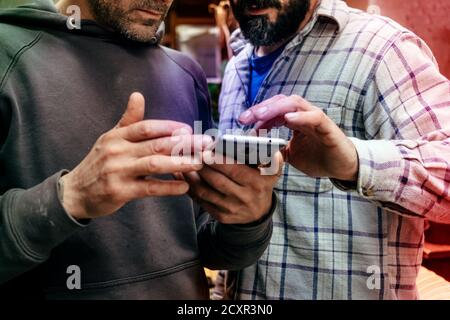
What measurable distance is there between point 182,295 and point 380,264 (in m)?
0.51

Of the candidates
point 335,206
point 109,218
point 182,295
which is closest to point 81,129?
point 109,218

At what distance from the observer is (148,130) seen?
0.54 meters

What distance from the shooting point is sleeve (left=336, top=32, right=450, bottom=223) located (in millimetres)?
848

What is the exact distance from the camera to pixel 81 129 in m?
0.77

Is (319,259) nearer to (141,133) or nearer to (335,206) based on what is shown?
(335,206)

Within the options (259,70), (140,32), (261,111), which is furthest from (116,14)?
(259,70)

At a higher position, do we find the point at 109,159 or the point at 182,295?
the point at 109,159

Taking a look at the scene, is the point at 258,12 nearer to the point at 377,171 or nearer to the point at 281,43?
the point at 281,43

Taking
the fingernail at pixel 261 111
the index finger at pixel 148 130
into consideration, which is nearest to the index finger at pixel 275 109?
the fingernail at pixel 261 111

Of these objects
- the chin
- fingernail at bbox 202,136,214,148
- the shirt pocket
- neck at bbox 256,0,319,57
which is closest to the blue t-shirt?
neck at bbox 256,0,319,57

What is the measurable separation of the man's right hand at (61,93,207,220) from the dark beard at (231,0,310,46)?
2.34 ft

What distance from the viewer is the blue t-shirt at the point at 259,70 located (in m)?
1.25

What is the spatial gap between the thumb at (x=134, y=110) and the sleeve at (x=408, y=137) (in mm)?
463
